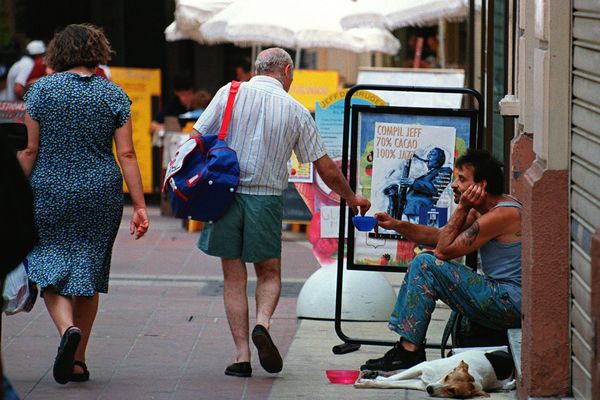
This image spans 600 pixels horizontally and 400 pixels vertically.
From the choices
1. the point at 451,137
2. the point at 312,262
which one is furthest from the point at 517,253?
the point at 312,262

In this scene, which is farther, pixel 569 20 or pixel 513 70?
pixel 513 70

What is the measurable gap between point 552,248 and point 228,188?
187cm

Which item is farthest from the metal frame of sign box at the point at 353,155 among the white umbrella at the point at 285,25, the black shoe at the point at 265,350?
the white umbrella at the point at 285,25

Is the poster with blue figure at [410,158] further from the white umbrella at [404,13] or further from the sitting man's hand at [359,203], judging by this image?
the white umbrella at [404,13]

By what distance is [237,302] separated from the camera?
281 inches

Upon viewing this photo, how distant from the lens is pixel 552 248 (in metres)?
5.75

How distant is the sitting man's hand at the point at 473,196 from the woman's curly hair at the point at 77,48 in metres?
1.92

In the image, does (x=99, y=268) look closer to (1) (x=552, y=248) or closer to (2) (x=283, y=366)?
(2) (x=283, y=366)

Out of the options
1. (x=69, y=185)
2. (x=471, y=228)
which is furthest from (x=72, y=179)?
(x=471, y=228)

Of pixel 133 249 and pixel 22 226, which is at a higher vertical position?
pixel 22 226

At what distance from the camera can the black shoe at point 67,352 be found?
6402 mm

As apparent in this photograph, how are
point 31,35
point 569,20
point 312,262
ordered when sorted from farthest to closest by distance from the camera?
1. point 31,35
2. point 312,262
3. point 569,20

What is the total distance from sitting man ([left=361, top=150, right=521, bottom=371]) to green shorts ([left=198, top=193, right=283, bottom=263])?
737mm

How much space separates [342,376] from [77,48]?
82.3 inches
